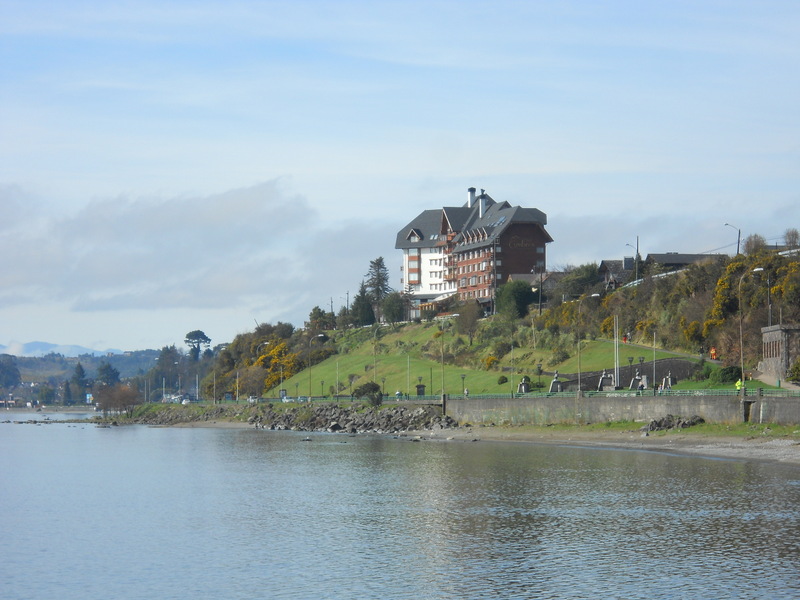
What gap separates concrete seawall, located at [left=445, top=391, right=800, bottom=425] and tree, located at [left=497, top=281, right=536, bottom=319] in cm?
4320

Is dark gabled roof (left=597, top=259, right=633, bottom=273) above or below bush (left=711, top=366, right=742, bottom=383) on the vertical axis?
above

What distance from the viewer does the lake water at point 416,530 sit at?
39.2 metres

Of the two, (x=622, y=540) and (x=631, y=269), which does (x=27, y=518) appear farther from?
(x=631, y=269)

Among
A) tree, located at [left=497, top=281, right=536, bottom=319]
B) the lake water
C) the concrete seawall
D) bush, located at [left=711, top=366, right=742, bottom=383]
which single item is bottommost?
the lake water

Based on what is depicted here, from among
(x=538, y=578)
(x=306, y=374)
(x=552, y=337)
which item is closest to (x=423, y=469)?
(x=538, y=578)

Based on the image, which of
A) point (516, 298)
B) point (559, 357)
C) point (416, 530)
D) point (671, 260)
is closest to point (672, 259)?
point (671, 260)

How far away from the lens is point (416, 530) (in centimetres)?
5125

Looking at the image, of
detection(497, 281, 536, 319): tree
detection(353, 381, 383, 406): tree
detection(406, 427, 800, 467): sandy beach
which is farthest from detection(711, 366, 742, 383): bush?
detection(497, 281, 536, 319): tree

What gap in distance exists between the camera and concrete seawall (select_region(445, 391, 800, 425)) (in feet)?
265

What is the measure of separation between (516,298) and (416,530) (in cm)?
12004

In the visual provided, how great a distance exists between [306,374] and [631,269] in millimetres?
63968

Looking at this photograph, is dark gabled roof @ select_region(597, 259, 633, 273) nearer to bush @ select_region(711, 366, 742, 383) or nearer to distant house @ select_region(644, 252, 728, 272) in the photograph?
distant house @ select_region(644, 252, 728, 272)

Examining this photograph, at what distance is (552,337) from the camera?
145750 mm

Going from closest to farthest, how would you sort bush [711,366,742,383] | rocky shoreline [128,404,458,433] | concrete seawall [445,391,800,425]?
concrete seawall [445,391,800,425]
bush [711,366,742,383]
rocky shoreline [128,404,458,433]
